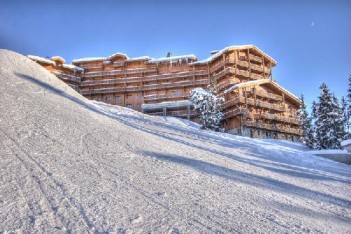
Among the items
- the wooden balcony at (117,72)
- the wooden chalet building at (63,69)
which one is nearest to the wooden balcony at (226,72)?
the wooden balcony at (117,72)

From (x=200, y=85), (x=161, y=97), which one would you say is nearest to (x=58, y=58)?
(x=161, y=97)

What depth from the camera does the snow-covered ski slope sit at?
5.43 metres

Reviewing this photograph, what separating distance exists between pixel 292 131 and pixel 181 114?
14.5 m

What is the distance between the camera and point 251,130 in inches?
1604

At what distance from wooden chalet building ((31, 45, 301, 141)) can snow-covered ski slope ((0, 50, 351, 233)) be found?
94.8 feet

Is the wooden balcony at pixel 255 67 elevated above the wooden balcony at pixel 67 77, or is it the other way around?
the wooden balcony at pixel 255 67

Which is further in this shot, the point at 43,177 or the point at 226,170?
the point at 226,170

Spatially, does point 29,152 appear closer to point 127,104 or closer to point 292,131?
point 292,131

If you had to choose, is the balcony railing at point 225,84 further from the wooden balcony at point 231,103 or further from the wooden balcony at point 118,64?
the wooden balcony at point 118,64

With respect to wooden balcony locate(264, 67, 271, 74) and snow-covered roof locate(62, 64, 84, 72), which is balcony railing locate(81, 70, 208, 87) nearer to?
snow-covered roof locate(62, 64, 84, 72)

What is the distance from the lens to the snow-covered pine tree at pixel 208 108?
116ft

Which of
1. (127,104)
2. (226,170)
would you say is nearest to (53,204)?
(226,170)

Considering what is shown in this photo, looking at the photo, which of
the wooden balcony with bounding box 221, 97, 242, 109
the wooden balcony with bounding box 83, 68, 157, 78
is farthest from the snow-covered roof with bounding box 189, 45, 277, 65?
the wooden balcony with bounding box 221, 97, 242, 109

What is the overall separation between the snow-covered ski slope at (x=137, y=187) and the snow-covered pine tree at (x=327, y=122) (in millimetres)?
21644
